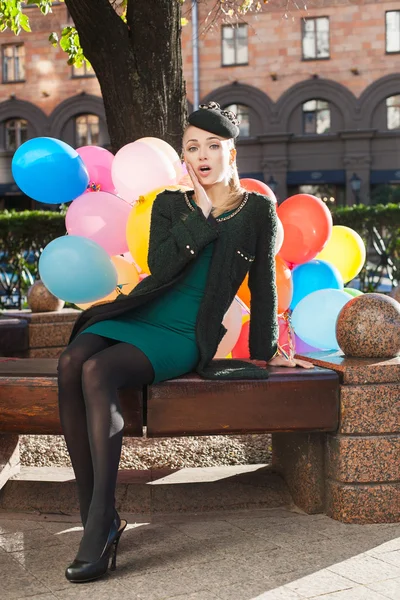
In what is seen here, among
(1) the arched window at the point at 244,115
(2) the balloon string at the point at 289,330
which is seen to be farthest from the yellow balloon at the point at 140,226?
(1) the arched window at the point at 244,115

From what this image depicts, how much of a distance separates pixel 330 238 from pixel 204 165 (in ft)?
5.79

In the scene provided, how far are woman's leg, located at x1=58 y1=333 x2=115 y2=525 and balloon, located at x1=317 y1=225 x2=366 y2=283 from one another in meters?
2.30

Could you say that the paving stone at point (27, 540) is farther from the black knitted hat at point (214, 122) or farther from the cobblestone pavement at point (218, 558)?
the black knitted hat at point (214, 122)

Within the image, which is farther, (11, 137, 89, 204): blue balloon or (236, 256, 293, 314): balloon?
(11, 137, 89, 204): blue balloon

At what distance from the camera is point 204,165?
11.5 ft

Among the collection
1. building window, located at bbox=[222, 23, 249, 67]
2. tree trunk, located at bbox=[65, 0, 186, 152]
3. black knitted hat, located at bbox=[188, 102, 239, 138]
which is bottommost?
black knitted hat, located at bbox=[188, 102, 239, 138]

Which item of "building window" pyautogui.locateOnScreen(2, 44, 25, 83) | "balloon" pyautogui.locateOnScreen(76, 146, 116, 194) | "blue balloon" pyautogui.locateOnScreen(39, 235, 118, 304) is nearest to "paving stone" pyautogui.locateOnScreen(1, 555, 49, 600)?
Result: "blue balloon" pyautogui.locateOnScreen(39, 235, 118, 304)

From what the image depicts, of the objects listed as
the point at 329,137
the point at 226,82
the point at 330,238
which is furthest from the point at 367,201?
the point at 330,238

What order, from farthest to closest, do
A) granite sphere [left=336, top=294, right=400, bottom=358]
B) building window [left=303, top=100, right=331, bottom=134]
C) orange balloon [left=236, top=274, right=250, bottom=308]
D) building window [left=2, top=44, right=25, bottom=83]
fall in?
Result: building window [left=2, top=44, right=25, bottom=83]
building window [left=303, top=100, right=331, bottom=134]
orange balloon [left=236, top=274, right=250, bottom=308]
granite sphere [left=336, top=294, right=400, bottom=358]

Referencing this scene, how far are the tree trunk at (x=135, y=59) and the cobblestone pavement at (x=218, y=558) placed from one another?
120 inches

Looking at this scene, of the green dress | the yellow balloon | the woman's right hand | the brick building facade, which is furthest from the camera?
the brick building facade

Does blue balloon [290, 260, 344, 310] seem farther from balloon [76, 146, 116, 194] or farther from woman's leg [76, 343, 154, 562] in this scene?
woman's leg [76, 343, 154, 562]

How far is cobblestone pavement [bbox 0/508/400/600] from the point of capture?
2.80 metres

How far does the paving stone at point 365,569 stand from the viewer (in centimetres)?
290
